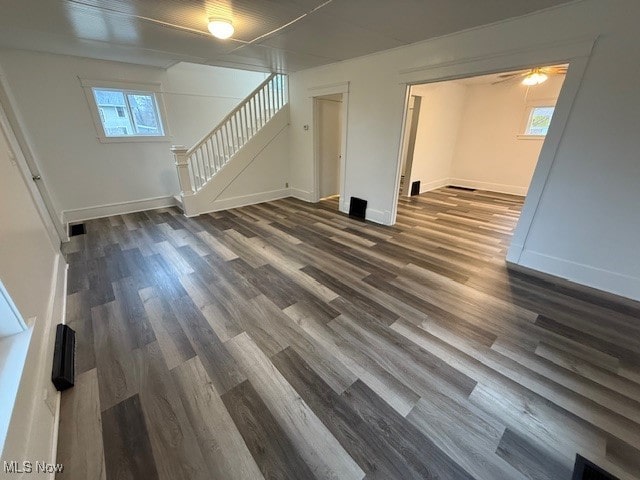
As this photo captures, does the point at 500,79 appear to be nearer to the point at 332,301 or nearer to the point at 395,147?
the point at 395,147

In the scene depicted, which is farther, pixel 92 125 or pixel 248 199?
pixel 248 199

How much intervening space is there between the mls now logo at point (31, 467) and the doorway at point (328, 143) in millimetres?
4639

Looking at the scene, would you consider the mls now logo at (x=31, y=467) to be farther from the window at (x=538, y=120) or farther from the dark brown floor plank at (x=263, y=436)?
the window at (x=538, y=120)

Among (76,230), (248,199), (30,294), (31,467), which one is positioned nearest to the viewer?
(31,467)

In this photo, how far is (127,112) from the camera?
4.53 m

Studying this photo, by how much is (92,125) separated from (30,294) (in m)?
3.93

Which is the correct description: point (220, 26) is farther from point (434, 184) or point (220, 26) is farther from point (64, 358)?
point (434, 184)

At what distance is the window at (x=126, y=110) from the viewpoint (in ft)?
13.8

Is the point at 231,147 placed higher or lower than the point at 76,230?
higher

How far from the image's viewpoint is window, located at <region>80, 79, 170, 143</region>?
4203 millimetres

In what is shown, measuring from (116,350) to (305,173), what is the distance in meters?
4.49

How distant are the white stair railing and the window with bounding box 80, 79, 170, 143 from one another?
0.76 meters

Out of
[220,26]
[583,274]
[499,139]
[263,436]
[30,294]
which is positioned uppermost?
[220,26]

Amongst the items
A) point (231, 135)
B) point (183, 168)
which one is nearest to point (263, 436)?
point (183, 168)
